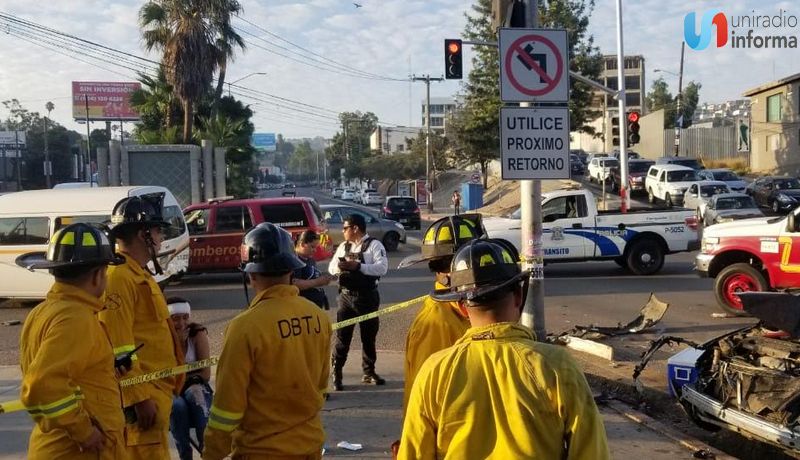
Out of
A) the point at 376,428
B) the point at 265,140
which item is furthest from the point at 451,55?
the point at 265,140

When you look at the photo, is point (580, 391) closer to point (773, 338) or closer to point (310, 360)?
point (310, 360)

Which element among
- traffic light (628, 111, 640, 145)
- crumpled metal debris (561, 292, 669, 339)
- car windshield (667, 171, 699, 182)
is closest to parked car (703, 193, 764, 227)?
traffic light (628, 111, 640, 145)

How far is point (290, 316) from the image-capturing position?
3.22 m

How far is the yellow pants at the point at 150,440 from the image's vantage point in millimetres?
3721

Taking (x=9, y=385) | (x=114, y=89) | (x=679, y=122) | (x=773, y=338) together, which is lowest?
(x=9, y=385)

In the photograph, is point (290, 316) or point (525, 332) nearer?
point (525, 332)

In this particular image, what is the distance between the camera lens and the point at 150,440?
375 centimetres

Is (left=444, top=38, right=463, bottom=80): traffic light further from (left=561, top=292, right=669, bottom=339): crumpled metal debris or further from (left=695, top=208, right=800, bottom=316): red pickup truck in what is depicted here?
(left=561, top=292, right=669, bottom=339): crumpled metal debris

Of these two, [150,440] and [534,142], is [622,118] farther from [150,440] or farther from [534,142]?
[150,440]

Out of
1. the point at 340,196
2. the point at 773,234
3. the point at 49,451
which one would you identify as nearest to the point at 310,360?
the point at 49,451

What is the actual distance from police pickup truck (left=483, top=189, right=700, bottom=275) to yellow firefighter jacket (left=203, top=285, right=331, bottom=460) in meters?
12.6

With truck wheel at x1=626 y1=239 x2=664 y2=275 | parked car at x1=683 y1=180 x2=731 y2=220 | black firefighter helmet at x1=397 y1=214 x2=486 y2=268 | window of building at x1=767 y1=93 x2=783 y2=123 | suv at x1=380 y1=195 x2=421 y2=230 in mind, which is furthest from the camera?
window of building at x1=767 y1=93 x2=783 y2=123

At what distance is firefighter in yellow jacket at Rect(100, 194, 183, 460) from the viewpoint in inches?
147

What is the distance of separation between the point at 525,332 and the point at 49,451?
225 centimetres
